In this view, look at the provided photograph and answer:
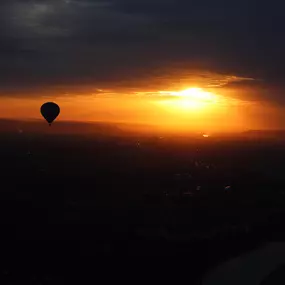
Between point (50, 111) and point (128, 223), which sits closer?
point (128, 223)

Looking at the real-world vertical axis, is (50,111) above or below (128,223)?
above

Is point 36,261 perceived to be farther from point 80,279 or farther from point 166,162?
point 166,162

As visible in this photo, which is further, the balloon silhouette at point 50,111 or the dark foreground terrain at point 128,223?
the balloon silhouette at point 50,111

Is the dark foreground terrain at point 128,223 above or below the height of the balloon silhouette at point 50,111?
below

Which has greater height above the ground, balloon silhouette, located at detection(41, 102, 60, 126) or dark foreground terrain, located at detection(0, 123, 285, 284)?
balloon silhouette, located at detection(41, 102, 60, 126)

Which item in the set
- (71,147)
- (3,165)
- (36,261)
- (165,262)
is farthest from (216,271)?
(71,147)

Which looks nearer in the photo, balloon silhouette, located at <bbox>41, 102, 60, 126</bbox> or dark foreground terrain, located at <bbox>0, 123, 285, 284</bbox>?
dark foreground terrain, located at <bbox>0, 123, 285, 284</bbox>
